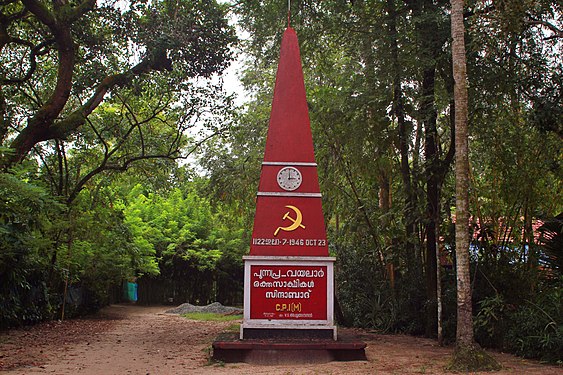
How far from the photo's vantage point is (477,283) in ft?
35.7

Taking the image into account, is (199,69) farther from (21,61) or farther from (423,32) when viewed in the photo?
(423,32)

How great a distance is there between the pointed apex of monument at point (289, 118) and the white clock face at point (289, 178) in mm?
172

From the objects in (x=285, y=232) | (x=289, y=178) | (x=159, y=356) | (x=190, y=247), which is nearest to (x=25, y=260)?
(x=159, y=356)

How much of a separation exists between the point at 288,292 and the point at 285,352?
99 centimetres

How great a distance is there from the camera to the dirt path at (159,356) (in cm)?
755

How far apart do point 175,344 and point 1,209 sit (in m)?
4.61

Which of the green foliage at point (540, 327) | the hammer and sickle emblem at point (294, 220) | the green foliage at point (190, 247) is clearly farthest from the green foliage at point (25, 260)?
the green foliage at point (190, 247)

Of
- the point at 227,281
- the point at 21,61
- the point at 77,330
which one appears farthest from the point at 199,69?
the point at 227,281

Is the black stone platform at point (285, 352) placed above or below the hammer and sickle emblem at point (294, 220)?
below

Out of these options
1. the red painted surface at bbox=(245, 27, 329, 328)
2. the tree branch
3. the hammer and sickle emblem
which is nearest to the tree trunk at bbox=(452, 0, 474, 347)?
the tree branch

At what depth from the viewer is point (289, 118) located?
9.58 m

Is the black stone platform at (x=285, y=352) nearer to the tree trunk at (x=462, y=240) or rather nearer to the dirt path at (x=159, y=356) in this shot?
the dirt path at (x=159, y=356)

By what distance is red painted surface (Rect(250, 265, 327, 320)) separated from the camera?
879cm

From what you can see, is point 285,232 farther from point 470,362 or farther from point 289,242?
point 470,362
